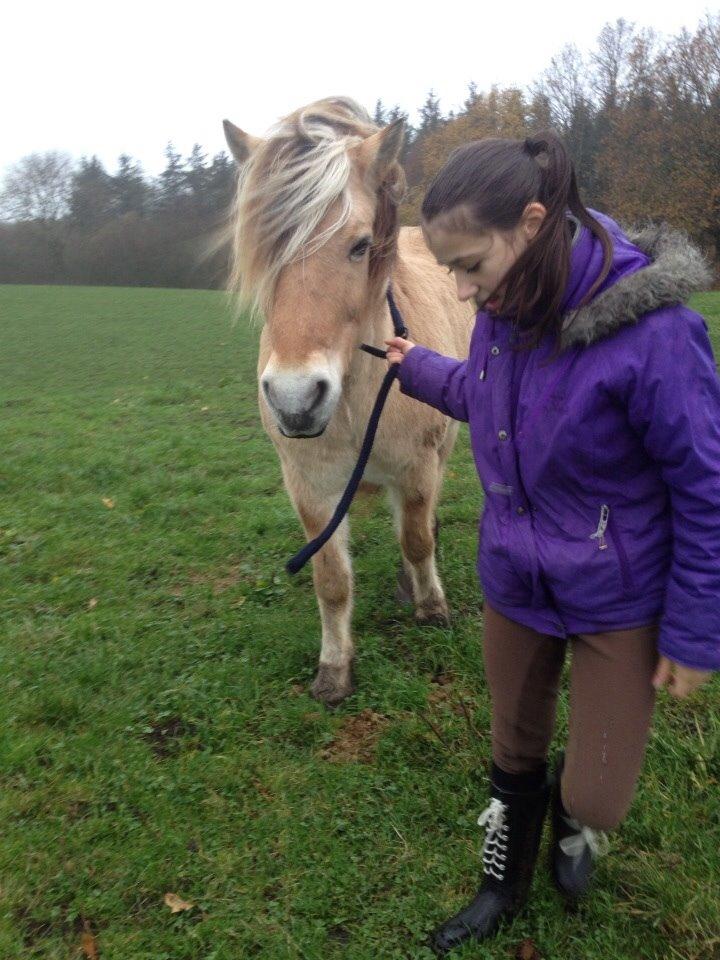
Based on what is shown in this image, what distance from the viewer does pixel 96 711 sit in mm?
3055

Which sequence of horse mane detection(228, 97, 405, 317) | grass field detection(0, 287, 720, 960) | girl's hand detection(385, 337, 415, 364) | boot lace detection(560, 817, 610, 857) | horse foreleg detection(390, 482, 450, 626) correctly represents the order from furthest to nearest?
horse foreleg detection(390, 482, 450, 626) < girl's hand detection(385, 337, 415, 364) < horse mane detection(228, 97, 405, 317) < grass field detection(0, 287, 720, 960) < boot lace detection(560, 817, 610, 857)

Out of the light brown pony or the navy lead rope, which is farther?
the navy lead rope

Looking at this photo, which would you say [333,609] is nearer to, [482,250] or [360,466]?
[360,466]

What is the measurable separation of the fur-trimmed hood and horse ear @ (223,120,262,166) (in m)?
1.43

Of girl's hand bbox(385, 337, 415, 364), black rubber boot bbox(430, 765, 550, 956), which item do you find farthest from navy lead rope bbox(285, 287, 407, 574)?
black rubber boot bbox(430, 765, 550, 956)

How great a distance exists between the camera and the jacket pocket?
159 cm

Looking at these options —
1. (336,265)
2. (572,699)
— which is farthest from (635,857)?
(336,265)

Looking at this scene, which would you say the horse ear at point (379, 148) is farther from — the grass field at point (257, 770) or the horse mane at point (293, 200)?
the grass field at point (257, 770)

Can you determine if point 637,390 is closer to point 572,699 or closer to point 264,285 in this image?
point 572,699

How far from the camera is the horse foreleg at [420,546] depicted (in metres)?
3.15

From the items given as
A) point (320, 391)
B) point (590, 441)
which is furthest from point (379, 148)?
point (590, 441)

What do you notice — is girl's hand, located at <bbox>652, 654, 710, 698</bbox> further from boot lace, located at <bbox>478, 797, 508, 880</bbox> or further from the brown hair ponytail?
the brown hair ponytail

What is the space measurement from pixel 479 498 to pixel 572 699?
11.1 ft

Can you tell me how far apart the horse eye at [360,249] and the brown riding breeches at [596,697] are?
1.19 m
